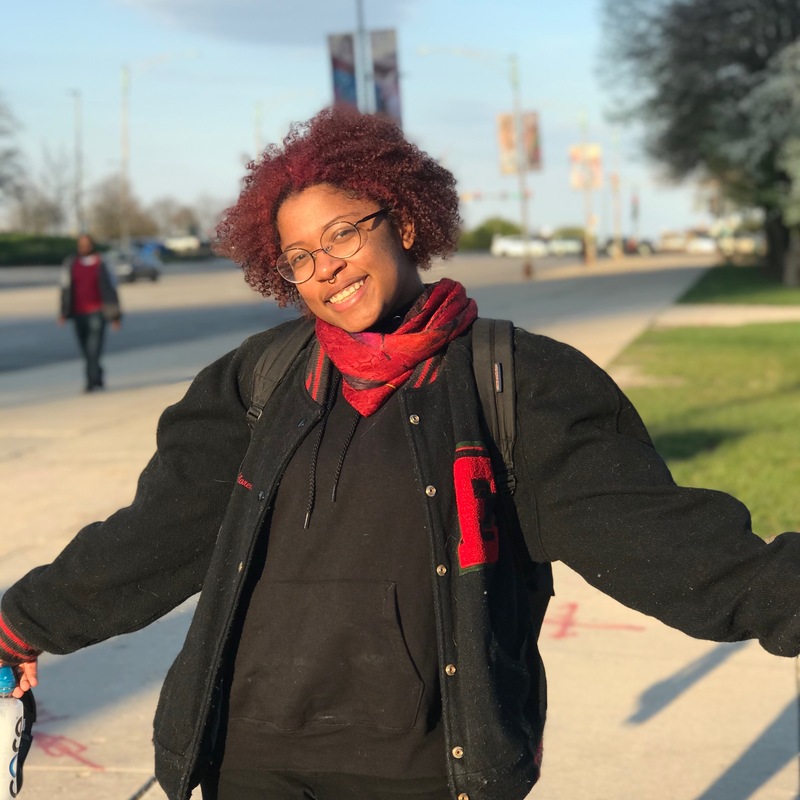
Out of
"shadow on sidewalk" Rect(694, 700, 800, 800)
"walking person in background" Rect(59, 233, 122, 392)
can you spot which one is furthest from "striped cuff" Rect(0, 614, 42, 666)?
"walking person in background" Rect(59, 233, 122, 392)

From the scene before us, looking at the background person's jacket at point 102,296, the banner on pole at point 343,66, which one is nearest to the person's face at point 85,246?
the background person's jacket at point 102,296

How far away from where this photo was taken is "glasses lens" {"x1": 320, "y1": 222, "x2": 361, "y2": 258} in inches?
93.4

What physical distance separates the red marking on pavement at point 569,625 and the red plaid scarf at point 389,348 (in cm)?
305

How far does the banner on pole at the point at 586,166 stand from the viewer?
215 feet

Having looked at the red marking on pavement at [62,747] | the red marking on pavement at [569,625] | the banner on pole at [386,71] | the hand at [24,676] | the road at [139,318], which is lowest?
the red marking on pavement at [569,625]

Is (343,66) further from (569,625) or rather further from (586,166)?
(586,166)

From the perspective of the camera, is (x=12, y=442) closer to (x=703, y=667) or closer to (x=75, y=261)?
(x=75, y=261)

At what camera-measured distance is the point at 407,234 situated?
2482 millimetres

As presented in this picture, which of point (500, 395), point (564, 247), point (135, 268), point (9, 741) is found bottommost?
point (9, 741)

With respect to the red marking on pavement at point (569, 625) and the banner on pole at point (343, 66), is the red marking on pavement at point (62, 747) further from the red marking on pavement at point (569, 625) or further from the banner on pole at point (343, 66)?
the banner on pole at point (343, 66)

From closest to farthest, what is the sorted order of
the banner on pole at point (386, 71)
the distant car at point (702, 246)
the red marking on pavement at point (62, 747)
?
the red marking on pavement at point (62, 747), the banner on pole at point (386, 71), the distant car at point (702, 246)

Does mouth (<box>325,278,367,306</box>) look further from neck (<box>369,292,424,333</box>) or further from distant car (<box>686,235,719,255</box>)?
distant car (<box>686,235,719,255</box>)

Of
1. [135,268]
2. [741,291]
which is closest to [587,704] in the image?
[741,291]

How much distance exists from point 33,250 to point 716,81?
33.5 metres
